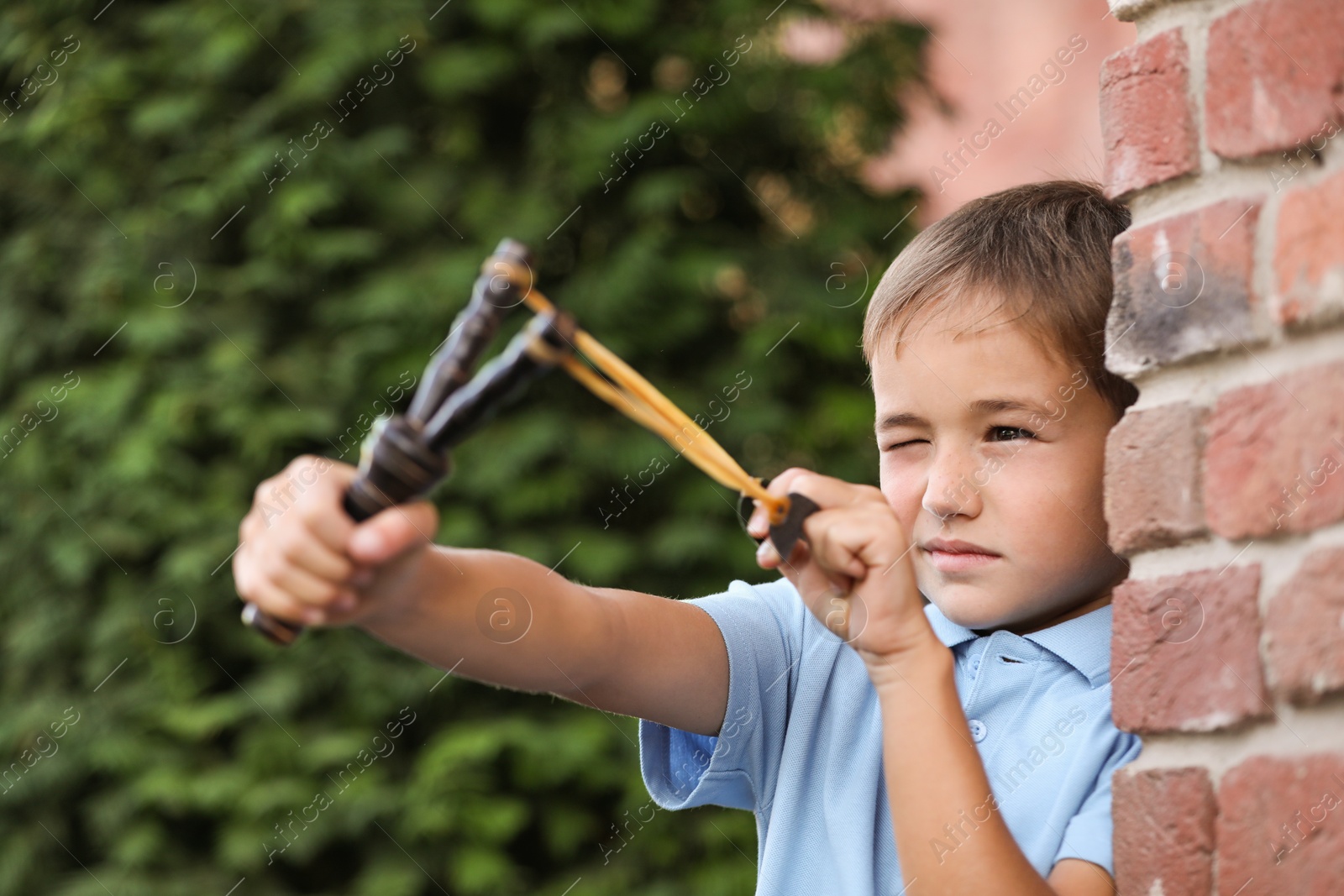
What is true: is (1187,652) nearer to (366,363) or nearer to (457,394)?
(457,394)

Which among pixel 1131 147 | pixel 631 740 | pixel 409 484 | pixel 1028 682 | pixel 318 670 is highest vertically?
pixel 409 484

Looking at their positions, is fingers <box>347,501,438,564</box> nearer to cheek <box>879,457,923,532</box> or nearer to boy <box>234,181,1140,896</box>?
boy <box>234,181,1140,896</box>

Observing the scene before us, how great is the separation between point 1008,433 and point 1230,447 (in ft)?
1.35

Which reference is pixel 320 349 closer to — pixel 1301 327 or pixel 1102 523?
pixel 1102 523

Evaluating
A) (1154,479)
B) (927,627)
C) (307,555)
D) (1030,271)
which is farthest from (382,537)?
(1030,271)

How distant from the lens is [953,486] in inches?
55.5

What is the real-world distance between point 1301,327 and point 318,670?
2.77 metres

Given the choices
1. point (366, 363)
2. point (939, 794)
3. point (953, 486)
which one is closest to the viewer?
point (939, 794)

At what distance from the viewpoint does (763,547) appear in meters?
1.18

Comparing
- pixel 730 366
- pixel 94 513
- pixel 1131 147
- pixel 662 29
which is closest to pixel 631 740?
pixel 730 366

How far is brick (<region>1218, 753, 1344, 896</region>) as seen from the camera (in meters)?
0.94

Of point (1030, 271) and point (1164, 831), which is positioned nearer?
point (1164, 831)

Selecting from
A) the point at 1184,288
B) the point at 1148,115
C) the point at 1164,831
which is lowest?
the point at 1164,831

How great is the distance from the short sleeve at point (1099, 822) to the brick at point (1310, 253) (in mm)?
442
